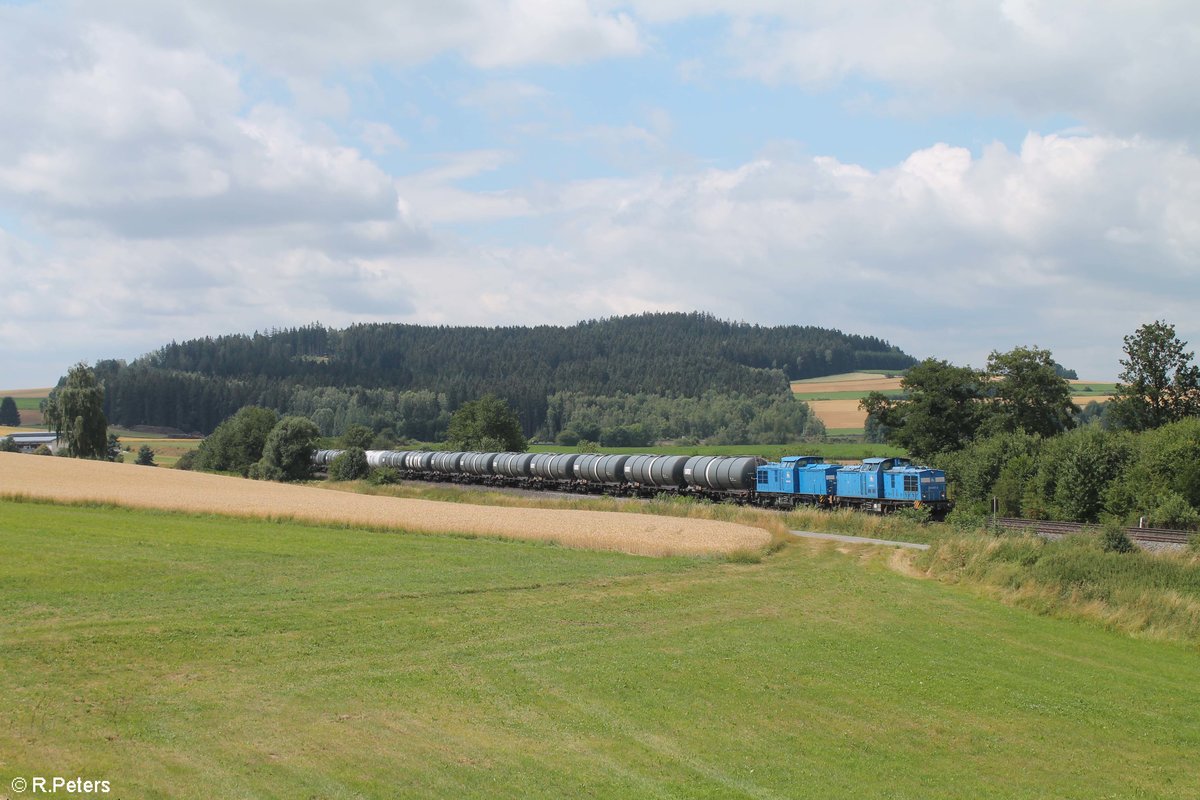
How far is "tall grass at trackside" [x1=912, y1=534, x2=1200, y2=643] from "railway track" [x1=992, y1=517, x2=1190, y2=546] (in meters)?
3.40

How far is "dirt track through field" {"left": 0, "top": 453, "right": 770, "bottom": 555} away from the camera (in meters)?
42.8

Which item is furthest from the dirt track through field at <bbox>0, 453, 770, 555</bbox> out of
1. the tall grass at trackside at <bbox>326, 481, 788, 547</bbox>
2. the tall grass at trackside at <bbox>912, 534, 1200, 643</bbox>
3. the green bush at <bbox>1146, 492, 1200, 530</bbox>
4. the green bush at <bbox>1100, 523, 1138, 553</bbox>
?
the green bush at <bbox>1146, 492, 1200, 530</bbox>

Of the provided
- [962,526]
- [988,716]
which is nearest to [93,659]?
[988,716]

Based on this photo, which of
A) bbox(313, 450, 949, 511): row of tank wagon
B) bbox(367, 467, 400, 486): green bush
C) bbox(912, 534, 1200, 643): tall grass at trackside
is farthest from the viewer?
bbox(367, 467, 400, 486): green bush

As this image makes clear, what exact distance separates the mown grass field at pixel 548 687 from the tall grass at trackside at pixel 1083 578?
1.43m

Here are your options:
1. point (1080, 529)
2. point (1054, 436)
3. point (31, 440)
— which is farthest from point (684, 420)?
point (1080, 529)

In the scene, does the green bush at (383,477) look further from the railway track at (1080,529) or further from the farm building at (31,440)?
the farm building at (31,440)

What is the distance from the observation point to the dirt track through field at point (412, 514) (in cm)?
4275

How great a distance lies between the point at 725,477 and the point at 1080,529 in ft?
81.6

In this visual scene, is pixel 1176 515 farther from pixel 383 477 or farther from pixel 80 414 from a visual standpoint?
pixel 80 414

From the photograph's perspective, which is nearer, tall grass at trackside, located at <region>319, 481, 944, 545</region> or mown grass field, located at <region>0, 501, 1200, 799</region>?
mown grass field, located at <region>0, 501, 1200, 799</region>

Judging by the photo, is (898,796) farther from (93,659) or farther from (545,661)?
(93,659)

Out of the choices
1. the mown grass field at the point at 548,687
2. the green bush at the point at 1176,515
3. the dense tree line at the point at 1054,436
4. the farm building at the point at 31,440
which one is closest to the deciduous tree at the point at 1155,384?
the dense tree line at the point at 1054,436

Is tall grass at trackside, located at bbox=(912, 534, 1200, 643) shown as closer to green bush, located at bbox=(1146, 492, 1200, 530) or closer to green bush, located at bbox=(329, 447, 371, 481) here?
green bush, located at bbox=(1146, 492, 1200, 530)
